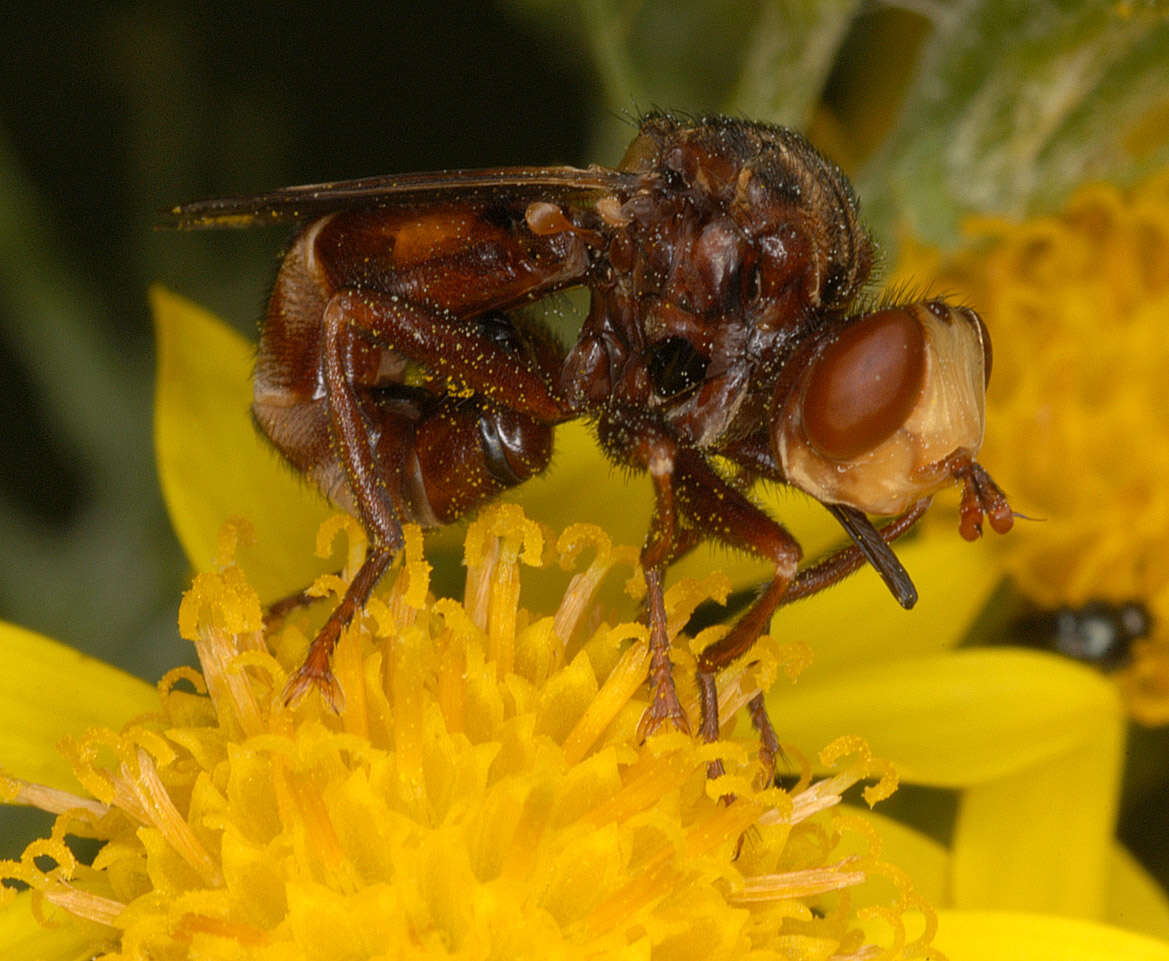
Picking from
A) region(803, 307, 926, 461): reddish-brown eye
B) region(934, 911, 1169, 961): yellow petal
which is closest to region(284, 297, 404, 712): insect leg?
region(803, 307, 926, 461): reddish-brown eye

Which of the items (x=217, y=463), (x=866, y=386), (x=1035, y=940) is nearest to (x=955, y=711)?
(x=1035, y=940)

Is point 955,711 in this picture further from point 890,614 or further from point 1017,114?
point 1017,114

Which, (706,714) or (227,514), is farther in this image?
(227,514)

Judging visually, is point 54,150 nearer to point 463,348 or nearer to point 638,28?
point 638,28

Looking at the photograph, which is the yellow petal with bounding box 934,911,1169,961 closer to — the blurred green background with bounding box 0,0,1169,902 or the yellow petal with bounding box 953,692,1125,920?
the yellow petal with bounding box 953,692,1125,920

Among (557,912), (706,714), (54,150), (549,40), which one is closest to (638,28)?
(549,40)
